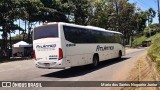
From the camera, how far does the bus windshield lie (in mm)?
15945

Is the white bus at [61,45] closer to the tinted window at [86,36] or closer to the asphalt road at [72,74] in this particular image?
the tinted window at [86,36]

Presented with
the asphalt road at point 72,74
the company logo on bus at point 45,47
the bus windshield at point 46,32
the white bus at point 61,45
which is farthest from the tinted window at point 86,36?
the asphalt road at point 72,74

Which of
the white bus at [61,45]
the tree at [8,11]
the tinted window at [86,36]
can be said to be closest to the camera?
the white bus at [61,45]

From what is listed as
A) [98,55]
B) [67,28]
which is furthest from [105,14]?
[67,28]

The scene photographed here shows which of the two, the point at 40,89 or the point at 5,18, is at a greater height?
the point at 5,18

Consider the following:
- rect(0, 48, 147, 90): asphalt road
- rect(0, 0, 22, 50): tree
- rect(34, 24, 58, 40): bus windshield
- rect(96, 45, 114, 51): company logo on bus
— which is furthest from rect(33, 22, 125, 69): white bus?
rect(0, 0, 22, 50): tree

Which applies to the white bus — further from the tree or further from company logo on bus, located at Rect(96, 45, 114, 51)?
the tree

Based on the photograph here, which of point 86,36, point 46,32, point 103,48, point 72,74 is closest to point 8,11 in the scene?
point 103,48

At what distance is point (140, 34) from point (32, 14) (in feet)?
232

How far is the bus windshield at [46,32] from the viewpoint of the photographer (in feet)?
52.3

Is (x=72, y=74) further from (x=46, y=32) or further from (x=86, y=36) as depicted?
(x=86, y=36)

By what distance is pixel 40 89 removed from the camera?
11555 mm

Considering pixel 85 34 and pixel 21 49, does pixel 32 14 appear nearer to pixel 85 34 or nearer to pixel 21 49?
pixel 21 49

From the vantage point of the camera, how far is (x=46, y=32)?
53.5ft
